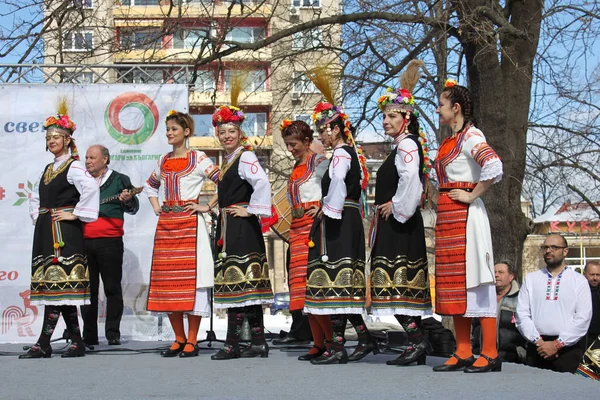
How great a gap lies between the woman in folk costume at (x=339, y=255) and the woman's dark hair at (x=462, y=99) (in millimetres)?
819

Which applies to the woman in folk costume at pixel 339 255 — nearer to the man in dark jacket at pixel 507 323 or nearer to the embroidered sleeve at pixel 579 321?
the man in dark jacket at pixel 507 323

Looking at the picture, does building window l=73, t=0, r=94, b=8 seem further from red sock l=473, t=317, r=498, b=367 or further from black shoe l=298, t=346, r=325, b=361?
red sock l=473, t=317, r=498, b=367

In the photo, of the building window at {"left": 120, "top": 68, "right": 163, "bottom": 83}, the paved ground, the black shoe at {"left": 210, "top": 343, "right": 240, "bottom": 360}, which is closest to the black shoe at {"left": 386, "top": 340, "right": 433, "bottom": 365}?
the paved ground

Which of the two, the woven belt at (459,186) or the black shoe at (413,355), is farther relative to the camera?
the black shoe at (413,355)

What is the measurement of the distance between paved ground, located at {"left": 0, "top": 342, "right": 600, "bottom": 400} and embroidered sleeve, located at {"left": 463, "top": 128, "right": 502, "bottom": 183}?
117 cm

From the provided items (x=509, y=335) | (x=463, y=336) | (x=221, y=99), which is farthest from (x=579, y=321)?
(x=221, y=99)

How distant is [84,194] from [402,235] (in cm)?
241

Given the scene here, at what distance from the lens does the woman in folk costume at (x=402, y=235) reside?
19.2ft

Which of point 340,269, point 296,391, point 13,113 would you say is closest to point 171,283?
point 340,269

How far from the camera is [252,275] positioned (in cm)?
→ 662

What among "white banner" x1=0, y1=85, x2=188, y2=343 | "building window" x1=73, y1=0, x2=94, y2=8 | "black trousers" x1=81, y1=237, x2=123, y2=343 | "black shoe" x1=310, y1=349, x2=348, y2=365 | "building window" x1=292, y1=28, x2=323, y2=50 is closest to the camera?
"black shoe" x1=310, y1=349, x2=348, y2=365

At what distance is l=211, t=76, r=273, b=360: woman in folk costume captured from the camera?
21.6ft

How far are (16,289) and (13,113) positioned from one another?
5.65ft

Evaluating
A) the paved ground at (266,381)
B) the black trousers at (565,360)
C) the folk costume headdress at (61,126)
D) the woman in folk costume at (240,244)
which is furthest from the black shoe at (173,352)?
the black trousers at (565,360)
